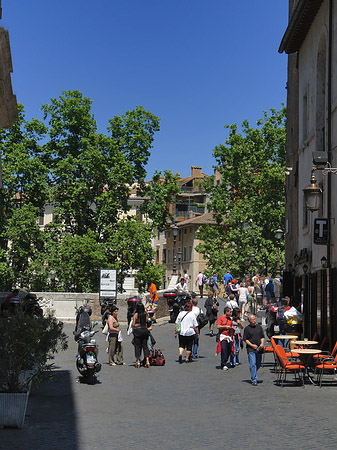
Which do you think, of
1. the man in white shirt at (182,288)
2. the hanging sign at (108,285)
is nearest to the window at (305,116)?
the man in white shirt at (182,288)

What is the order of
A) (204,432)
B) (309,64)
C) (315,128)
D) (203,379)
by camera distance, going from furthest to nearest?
(309,64), (315,128), (203,379), (204,432)

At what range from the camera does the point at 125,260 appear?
48.4m

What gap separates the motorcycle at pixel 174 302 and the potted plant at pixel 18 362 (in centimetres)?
2221

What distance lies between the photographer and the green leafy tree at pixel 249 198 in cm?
5734

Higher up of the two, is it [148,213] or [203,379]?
[148,213]

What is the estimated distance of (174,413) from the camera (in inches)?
508

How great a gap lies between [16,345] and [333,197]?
464 inches

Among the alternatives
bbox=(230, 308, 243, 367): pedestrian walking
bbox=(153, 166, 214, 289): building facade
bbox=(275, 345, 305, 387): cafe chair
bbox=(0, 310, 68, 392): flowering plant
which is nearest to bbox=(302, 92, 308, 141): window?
bbox=(230, 308, 243, 367): pedestrian walking

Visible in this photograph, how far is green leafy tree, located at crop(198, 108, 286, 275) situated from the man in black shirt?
38.2m

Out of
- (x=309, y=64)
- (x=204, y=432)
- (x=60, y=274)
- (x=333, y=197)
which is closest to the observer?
(x=204, y=432)

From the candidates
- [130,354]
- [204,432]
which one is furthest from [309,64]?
[204,432]

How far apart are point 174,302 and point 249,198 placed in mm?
24095

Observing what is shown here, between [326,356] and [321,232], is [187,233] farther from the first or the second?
[326,356]

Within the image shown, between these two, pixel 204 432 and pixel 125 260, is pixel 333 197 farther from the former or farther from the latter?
pixel 125 260
